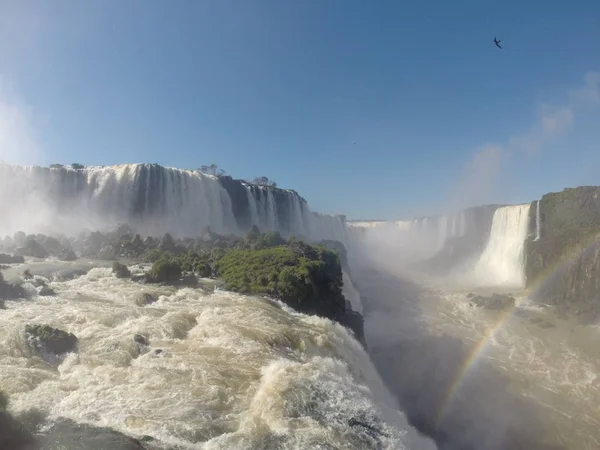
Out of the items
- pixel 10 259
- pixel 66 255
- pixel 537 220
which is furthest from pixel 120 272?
pixel 537 220

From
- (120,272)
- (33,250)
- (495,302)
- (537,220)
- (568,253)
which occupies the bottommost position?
(495,302)

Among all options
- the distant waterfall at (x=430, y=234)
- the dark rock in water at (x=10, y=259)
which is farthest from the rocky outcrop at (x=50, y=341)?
the distant waterfall at (x=430, y=234)

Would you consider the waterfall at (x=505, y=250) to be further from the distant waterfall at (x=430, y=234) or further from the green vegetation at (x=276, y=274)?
the green vegetation at (x=276, y=274)

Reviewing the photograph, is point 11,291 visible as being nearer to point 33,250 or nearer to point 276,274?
point 276,274

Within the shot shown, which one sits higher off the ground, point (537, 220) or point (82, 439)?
point (537, 220)

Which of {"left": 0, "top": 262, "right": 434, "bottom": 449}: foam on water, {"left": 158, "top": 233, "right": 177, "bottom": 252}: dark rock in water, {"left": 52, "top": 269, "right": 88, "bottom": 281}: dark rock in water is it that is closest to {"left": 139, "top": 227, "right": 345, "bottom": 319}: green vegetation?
{"left": 158, "top": 233, "right": 177, "bottom": 252}: dark rock in water

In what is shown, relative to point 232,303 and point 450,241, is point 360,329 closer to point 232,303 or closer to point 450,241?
point 232,303

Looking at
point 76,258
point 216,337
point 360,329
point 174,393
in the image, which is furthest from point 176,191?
point 174,393
